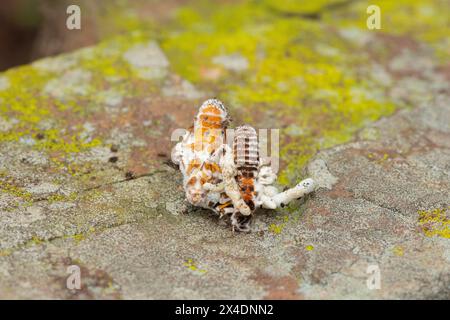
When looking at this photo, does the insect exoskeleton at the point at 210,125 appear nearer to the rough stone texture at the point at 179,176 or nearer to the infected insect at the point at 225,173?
the infected insect at the point at 225,173

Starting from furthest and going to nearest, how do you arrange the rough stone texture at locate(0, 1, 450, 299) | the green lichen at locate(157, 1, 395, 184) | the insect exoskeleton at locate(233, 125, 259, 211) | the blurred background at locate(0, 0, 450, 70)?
the blurred background at locate(0, 0, 450, 70)
the green lichen at locate(157, 1, 395, 184)
the insect exoskeleton at locate(233, 125, 259, 211)
the rough stone texture at locate(0, 1, 450, 299)

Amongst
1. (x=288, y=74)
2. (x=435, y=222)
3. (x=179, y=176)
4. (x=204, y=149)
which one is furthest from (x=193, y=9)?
(x=435, y=222)

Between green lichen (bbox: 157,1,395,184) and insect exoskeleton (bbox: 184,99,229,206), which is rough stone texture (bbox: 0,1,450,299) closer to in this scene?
green lichen (bbox: 157,1,395,184)

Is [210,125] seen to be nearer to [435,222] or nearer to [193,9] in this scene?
[435,222]

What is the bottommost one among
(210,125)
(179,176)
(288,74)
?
(179,176)

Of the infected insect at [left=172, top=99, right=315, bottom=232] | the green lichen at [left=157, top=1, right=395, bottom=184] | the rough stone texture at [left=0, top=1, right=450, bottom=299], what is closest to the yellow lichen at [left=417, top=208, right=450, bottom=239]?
the rough stone texture at [left=0, top=1, right=450, bottom=299]

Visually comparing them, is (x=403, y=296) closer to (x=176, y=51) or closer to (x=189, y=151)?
(x=189, y=151)

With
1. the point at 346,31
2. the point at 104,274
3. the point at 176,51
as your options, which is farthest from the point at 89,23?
the point at 104,274
